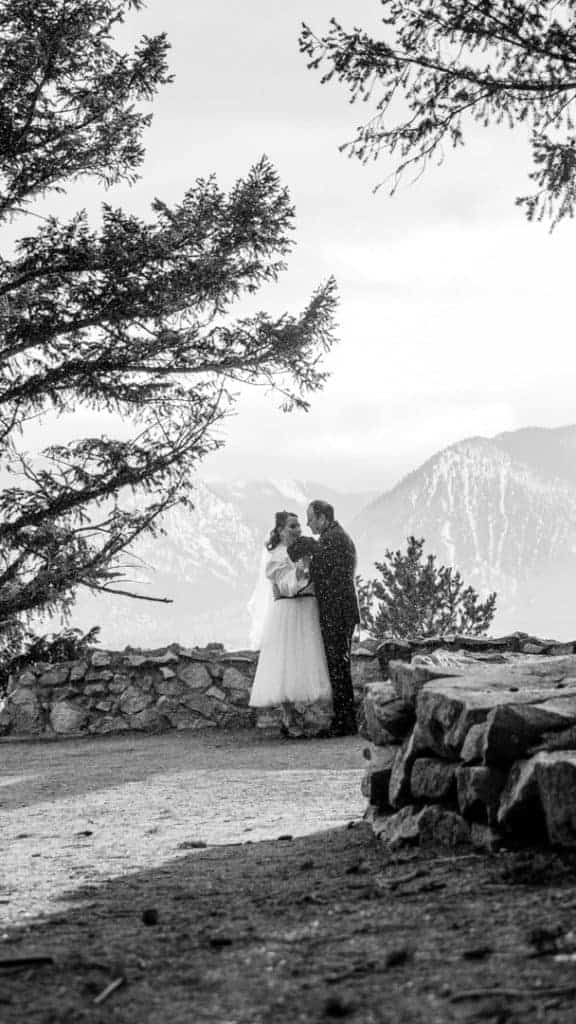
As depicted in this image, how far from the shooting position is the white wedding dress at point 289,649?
1266 centimetres

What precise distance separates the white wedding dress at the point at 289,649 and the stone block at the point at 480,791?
7795 millimetres

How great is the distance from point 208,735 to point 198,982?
33.9ft

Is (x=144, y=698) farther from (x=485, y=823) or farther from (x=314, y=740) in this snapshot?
(x=485, y=823)

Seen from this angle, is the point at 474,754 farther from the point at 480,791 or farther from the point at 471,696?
the point at 471,696

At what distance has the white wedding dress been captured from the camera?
12656mm

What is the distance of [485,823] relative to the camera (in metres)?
4.73

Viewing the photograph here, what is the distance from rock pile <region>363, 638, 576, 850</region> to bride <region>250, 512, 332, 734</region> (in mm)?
6122

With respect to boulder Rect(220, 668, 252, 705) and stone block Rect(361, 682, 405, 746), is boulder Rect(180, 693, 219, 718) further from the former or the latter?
stone block Rect(361, 682, 405, 746)

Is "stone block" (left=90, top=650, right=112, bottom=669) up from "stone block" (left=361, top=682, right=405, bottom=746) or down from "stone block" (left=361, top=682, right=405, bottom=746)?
up

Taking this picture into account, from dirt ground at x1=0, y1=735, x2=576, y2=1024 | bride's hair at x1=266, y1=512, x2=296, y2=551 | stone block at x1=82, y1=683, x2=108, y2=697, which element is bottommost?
dirt ground at x1=0, y1=735, x2=576, y2=1024

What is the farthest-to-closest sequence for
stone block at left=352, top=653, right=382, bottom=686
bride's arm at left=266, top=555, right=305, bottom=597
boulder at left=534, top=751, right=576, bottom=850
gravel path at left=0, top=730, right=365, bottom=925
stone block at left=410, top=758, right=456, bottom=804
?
1. stone block at left=352, top=653, right=382, bottom=686
2. bride's arm at left=266, top=555, right=305, bottom=597
3. gravel path at left=0, top=730, right=365, bottom=925
4. stone block at left=410, top=758, right=456, bottom=804
5. boulder at left=534, top=751, right=576, bottom=850

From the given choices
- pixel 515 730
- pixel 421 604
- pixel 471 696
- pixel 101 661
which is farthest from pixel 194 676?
pixel 515 730

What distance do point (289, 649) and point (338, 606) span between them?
0.77 m

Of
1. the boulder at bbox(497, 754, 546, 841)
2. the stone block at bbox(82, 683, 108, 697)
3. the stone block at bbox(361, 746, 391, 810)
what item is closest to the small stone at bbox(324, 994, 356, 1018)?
the boulder at bbox(497, 754, 546, 841)
